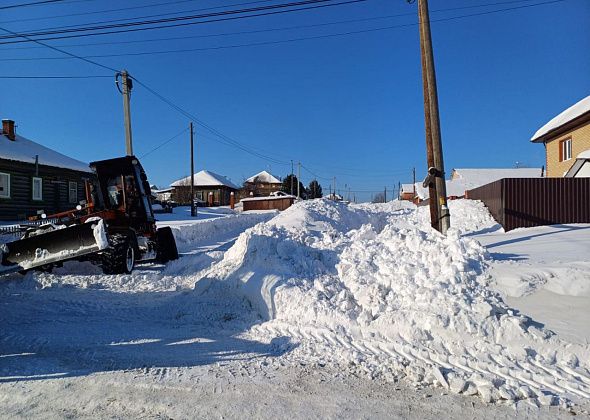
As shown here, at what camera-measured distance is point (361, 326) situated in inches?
218

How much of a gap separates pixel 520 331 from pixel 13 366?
5666 mm

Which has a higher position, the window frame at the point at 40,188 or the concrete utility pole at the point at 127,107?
the concrete utility pole at the point at 127,107

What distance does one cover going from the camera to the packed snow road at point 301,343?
378 cm

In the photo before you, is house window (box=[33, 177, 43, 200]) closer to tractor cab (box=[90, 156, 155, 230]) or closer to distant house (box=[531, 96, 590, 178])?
tractor cab (box=[90, 156, 155, 230])

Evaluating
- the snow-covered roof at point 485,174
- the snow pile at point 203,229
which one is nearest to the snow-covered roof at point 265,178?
the snow-covered roof at point 485,174

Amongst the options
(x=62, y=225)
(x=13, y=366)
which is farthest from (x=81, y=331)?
(x=62, y=225)

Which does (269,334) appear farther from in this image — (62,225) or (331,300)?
(62,225)

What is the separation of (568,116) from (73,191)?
1169 inches

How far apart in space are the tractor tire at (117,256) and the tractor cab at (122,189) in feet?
3.78

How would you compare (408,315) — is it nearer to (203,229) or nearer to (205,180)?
(203,229)

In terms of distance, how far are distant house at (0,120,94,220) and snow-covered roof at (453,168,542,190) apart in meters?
46.8

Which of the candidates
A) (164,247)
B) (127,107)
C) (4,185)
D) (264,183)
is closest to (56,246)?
(164,247)

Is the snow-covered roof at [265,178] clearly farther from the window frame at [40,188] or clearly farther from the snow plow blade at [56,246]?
the snow plow blade at [56,246]

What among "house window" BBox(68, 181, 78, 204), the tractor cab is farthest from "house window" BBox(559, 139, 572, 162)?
"house window" BBox(68, 181, 78, 204)
